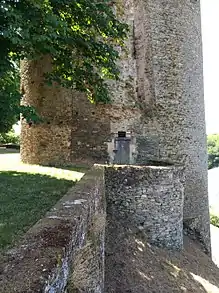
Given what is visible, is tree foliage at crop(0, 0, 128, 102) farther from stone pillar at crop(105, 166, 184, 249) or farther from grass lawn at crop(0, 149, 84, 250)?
stone pillar at crop(105, 166, 184, 249)

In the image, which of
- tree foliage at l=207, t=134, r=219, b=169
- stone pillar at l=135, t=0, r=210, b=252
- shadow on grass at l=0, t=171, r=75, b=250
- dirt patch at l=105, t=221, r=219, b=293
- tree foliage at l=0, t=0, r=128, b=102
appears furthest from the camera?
tree foliage at l=207, t=134, r=219, b=169

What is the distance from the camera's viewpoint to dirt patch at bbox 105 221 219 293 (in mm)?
6328

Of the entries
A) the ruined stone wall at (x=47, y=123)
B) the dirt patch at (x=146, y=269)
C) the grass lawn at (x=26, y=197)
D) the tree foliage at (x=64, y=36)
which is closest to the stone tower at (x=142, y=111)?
the ruined stone wall at (x=47, y=123)

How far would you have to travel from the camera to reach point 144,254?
7.68m

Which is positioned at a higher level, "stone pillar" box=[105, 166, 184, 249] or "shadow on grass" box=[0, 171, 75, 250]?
"shadow on grass" box=[0, 171, 75, 250]

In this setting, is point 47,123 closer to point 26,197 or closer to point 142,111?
point 142,111

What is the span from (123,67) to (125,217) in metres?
5.83

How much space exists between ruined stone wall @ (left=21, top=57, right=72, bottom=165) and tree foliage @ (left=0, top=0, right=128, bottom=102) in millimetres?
1446

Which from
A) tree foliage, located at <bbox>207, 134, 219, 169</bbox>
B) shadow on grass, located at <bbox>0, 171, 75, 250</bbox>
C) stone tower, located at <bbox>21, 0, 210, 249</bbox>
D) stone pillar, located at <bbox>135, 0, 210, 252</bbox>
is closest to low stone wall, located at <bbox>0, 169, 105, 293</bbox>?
shadow on grass, located at <bbox>0, 171, 75, 250</bbox>

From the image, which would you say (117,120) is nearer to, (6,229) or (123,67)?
(123,67)

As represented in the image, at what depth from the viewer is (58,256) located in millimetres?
2643

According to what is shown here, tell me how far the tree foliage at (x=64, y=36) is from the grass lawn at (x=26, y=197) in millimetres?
2367

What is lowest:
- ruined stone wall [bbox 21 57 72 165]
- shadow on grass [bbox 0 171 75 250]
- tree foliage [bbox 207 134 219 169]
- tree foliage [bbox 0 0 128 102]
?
tree foliage [bbox 207 134 219 169]

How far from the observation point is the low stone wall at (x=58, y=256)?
2.28m
